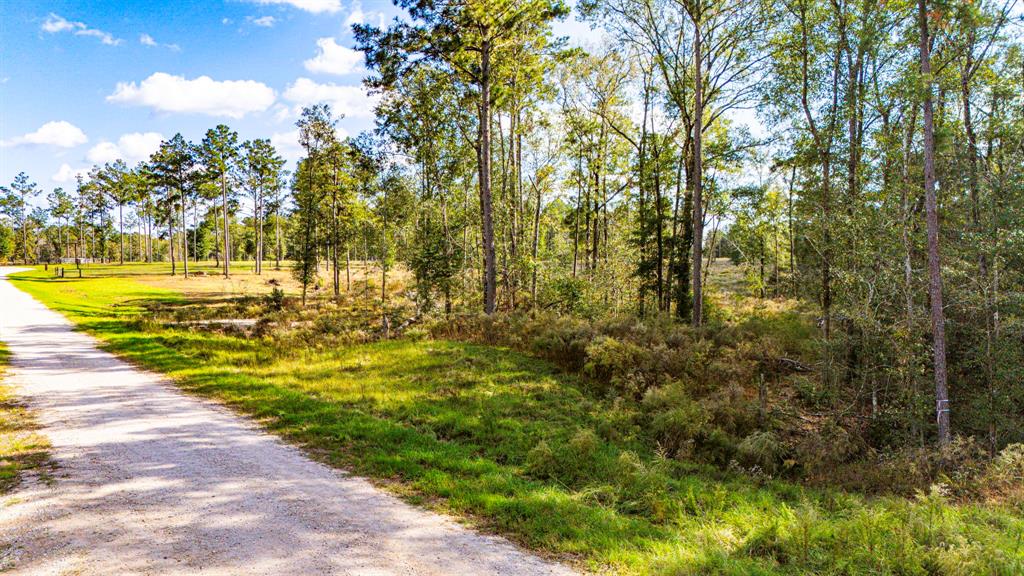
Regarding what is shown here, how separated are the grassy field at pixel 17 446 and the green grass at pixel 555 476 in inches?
115

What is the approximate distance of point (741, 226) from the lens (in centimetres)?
2234

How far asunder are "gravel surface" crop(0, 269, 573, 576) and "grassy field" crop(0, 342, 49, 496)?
0.20 meters

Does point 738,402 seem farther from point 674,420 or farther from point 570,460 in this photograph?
point 570,460

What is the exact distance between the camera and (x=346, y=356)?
13883 mm

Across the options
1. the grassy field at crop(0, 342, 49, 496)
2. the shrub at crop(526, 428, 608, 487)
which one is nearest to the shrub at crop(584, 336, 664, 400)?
the shrub at crop(526, 428, 608, 487)

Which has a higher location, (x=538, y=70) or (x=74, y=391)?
(x=538, y=70)

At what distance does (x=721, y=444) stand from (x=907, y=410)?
5.19 meters

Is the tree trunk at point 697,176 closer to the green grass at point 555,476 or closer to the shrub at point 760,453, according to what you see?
the green grass at point 555,476

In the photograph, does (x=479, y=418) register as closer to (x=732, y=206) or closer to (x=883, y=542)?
(x=883, y=542)

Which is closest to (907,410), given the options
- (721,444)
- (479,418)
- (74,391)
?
(721,444)

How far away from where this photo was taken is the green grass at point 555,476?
185 inches

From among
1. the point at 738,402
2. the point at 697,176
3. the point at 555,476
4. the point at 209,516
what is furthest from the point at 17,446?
the point at 697,176

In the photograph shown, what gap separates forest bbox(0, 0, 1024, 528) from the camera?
971 centimetres

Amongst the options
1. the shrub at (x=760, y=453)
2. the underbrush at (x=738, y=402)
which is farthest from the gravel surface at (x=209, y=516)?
the shrub at (x=760, y=453)
